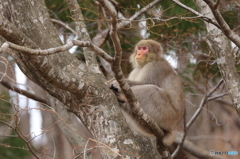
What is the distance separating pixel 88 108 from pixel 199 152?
418 cm

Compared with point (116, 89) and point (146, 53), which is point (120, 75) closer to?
point (116, 89)

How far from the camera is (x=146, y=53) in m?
6.66

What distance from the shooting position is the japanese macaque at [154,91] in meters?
5.75

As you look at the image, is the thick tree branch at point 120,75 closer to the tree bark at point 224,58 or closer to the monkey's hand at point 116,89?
the monkey's hand at point 116,89

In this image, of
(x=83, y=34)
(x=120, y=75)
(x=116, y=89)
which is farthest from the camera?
(x=83, y=34)

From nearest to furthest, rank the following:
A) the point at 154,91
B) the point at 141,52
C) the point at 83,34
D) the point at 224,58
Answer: the point at 224,58, the point at 83,34, the point at 154,91, the point at 141,52

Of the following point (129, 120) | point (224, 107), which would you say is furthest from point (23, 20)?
point (224, 107)

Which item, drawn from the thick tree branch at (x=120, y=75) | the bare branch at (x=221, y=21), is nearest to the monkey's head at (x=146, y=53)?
the thick tree branch at (x=120, y=75)

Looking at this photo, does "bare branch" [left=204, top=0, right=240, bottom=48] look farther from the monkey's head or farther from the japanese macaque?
the monkey's head

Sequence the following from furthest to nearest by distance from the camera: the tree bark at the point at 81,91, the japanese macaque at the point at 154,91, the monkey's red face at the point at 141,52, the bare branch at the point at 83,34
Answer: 1. the monkey's red face at the point at 141,52
2. the japanese macaque at the point at 154,91
3. the bare branch at the point at 83,34
4. the tree bark at the point at 81,91

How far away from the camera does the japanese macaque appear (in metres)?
5.75

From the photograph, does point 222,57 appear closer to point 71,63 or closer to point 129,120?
point 129,120

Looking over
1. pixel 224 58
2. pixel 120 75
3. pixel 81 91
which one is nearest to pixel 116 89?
pixel 81 91

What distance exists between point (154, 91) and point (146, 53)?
3.21ft
